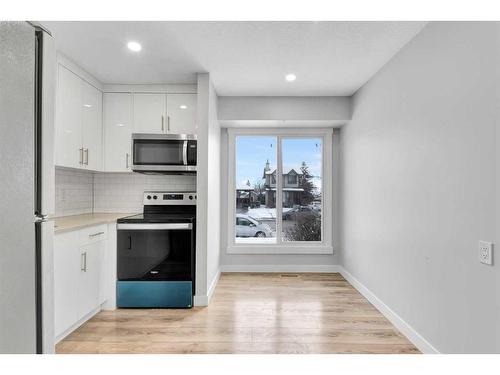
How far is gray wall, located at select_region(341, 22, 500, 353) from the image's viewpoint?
1681 mm

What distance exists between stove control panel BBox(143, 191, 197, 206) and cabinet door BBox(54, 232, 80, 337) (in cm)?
125


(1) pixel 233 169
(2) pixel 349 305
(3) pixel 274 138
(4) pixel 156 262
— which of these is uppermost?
(3) pixel 274 138

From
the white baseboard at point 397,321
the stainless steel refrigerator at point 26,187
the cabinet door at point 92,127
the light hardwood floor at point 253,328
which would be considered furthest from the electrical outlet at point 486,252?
the cabinet door at point 92,127

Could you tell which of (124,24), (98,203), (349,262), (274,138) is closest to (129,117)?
(98,203)

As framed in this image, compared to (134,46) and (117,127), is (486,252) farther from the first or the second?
(117,127)

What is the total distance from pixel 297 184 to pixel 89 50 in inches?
120

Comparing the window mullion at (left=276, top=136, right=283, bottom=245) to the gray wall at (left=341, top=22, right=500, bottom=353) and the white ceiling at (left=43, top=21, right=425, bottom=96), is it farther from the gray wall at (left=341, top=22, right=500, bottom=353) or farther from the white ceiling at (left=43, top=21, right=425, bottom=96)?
the gray wall at (left=341, top=22, right=500, bottom=353)

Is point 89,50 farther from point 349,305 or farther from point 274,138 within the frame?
→ point 349,305

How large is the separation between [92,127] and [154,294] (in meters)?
1.86

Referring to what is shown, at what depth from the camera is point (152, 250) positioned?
315cm

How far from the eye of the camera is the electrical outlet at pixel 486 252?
5.35 ft

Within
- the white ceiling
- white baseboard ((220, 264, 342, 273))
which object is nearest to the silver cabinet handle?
the white ceiling

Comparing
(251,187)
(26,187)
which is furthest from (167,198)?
(26,187)

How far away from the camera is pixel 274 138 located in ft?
15.4
